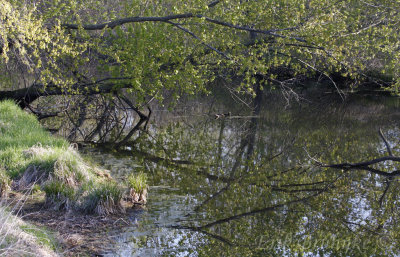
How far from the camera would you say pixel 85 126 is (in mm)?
15664

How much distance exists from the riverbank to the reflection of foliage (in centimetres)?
127

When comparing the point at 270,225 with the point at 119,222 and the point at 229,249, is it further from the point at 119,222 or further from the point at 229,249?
the point at 119,222

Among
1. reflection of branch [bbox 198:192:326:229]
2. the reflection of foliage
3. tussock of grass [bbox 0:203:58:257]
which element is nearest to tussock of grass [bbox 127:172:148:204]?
the reflection of foliage

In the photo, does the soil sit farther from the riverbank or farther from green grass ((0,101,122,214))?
green grass ((0,101,122,214))

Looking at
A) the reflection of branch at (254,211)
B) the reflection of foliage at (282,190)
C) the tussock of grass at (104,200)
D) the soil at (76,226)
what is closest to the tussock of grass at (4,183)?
the soil at (76,226)

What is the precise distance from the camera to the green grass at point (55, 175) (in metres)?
6.89

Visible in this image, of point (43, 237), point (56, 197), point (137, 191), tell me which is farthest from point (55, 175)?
point (43, 237)

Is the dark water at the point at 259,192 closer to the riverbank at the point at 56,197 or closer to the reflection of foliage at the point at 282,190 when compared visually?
the reflection of foliage at the point at 282,190

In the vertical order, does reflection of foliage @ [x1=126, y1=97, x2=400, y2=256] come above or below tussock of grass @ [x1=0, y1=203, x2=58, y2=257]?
Answer: below

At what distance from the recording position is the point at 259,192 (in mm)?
8711

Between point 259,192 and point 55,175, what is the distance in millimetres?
3762

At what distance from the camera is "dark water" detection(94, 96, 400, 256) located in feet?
21.0

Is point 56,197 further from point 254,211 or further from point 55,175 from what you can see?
point 254,211

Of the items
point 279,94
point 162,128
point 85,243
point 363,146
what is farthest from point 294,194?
point 279,94
